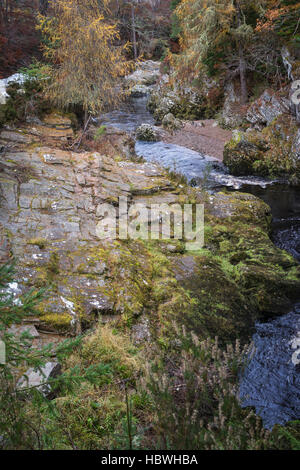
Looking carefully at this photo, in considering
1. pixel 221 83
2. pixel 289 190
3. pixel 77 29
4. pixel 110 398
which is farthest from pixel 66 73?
pixel 221 83

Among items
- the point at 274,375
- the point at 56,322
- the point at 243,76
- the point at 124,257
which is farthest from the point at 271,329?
the point at 243,76

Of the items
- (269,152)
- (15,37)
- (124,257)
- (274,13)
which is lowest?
(124,257)

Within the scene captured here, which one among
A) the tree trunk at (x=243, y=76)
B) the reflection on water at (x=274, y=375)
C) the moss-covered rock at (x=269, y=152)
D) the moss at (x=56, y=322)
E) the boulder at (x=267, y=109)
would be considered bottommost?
the reflection on water at (x=274, y=375)

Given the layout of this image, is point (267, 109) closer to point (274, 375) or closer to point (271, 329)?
point (271, 329)

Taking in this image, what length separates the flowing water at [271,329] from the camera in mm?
3373

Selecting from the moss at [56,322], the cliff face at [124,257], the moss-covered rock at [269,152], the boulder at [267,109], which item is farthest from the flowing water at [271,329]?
the boulder at [267,109]

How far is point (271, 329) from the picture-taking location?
14.1 feet

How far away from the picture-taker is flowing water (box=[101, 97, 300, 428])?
3.37 metres

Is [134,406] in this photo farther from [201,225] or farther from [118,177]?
[118,177]

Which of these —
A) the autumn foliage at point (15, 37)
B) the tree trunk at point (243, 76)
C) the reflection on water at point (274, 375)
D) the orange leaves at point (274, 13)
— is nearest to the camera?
the reflection on water at point (274, 375)

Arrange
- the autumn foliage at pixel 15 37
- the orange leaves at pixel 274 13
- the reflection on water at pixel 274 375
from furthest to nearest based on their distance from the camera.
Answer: the autumn foliage at pixel 15 37 → the orange leaves at pixel 274 13 → the reflection on water at pixel 274 375

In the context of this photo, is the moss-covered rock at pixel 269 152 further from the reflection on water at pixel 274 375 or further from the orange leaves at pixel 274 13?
the reflection on water at pixel 274 375

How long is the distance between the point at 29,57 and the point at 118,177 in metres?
12.5

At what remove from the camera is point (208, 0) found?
46.0 feet
